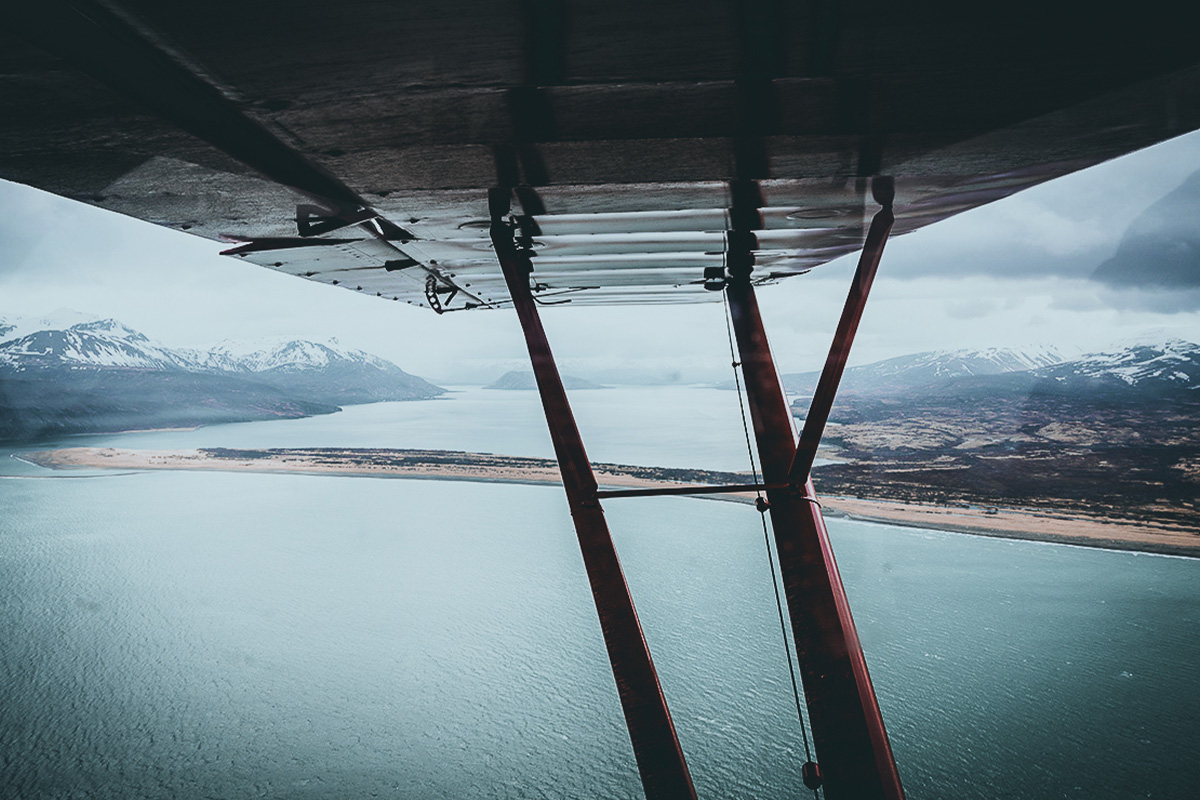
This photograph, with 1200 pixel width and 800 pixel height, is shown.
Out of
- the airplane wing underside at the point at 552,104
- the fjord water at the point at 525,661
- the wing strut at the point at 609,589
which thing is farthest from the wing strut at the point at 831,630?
the fjord water at the point at 525,661

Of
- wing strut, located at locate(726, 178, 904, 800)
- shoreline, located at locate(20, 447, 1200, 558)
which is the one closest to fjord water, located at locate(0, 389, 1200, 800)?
shoreline, located at locate(20, 447, 1200, 558)

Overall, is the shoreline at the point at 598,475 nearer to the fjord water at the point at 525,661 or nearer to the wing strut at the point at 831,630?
the fjord water at the point at 525,661

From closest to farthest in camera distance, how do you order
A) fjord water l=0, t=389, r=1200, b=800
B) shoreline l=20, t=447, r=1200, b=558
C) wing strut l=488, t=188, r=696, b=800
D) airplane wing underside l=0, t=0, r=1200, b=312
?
airplane wing underside l=0, t=0, r=1200, b=312 < wing strut l=488, t=188, r=696, b=800 < fjord water l=0, t=389, r=1200, b=800 < shoreline l=20, t=447, r=1200, b=558

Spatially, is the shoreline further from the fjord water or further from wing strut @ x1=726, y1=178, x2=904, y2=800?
wing strut @ x1=726, y1=178, x2=904, y2=800

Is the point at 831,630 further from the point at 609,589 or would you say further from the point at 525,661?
the point at 525,661

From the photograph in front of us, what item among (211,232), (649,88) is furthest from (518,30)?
(211,232)

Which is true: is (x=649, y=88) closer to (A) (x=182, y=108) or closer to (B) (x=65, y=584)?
(A) (x=182, y=108)
